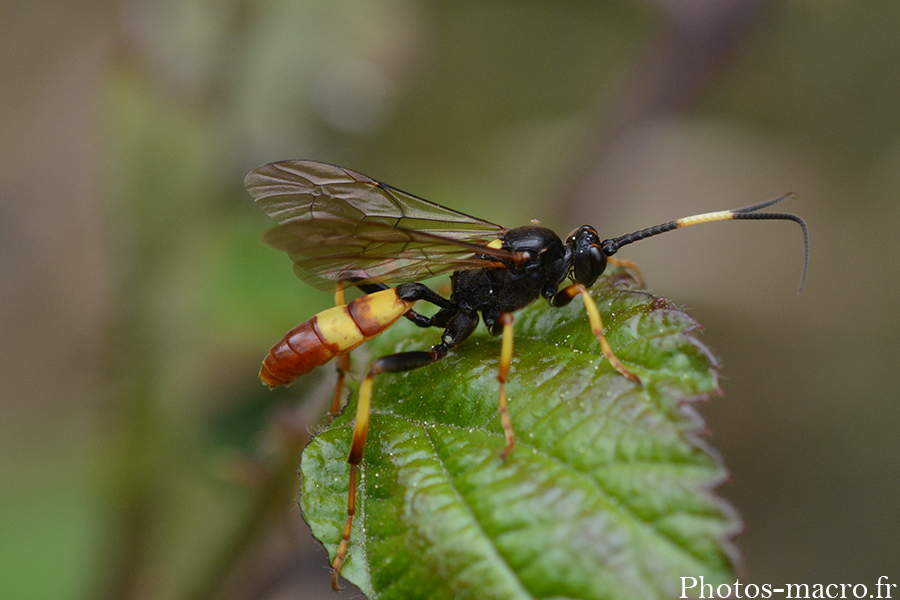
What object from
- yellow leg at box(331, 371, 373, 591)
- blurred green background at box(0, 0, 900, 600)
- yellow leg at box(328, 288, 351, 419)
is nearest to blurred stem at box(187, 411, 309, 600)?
blurred green background at box(0, 0, 900, 600)

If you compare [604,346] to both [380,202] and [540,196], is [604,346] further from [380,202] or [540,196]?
[540,196]

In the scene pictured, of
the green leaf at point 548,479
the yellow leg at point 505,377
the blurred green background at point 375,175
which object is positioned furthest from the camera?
the blurred green background at point 375,175

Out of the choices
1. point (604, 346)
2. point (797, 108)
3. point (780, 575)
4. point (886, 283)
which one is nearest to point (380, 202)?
point (604, 346)

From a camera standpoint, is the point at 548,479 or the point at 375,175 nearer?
the point at 548,479

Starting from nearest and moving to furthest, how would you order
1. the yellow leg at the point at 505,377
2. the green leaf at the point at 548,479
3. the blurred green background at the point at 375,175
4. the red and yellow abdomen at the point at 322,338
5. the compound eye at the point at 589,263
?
the green leaf at the point at 548,479
the yellow leg at the point at 505,377
the red and yellow abdomen at the point at 322,338
the compound eye at the point at 589,263
the blurred green background at the point at 375,175

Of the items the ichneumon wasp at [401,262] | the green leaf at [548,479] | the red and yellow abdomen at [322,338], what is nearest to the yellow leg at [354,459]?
the green leaf at [548,479]

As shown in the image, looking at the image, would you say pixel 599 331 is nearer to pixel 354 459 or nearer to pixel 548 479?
pixel 548 479

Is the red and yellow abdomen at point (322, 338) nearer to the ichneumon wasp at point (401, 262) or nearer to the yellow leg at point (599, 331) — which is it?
the ichneumon wasp at point (401, 262)

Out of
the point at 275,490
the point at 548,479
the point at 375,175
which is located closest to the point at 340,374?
the point at 275,490
